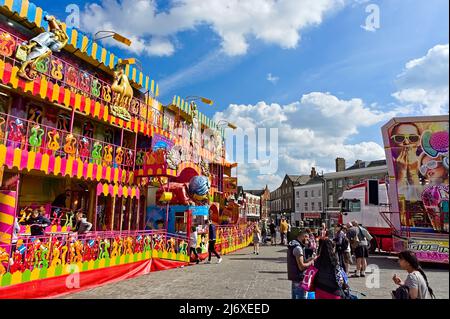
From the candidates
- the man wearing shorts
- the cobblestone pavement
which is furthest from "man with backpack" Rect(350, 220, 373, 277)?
the cobblestone pavement

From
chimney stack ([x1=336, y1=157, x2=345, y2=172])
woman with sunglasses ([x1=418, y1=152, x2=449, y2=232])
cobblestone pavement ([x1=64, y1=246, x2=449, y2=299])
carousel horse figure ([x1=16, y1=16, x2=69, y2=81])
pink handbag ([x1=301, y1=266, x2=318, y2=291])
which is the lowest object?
cobblestone pavement ([x1=64, y1=246, x2=449, y2=299])

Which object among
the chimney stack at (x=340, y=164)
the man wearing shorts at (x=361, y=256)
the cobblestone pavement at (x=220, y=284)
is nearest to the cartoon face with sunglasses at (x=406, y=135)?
the man wearing shorts at (x=361, y=256)

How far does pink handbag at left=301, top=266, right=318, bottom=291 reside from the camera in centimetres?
466

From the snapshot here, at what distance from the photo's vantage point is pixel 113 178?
1291 centimetres

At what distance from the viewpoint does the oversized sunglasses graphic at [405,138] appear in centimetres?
1166

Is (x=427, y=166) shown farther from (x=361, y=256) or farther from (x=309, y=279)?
(x=309, y=279)

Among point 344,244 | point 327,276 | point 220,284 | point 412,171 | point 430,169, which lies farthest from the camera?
point 412,171

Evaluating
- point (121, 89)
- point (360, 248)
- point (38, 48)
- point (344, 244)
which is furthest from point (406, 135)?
point (38, 48)

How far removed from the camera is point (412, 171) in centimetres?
1151

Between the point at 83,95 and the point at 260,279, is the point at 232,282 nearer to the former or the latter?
the point at 260,279

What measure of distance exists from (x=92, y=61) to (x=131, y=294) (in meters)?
10.6

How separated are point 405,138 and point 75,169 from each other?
39.8 feet

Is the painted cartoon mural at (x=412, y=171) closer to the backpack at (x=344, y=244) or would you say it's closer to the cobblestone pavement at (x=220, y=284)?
the cobblestone pavement at (x=220, y=284)

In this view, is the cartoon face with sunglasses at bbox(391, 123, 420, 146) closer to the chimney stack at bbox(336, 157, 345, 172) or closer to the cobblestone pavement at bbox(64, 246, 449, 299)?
the cobblestone pavement at bbox(64, 246, 449, 299)
